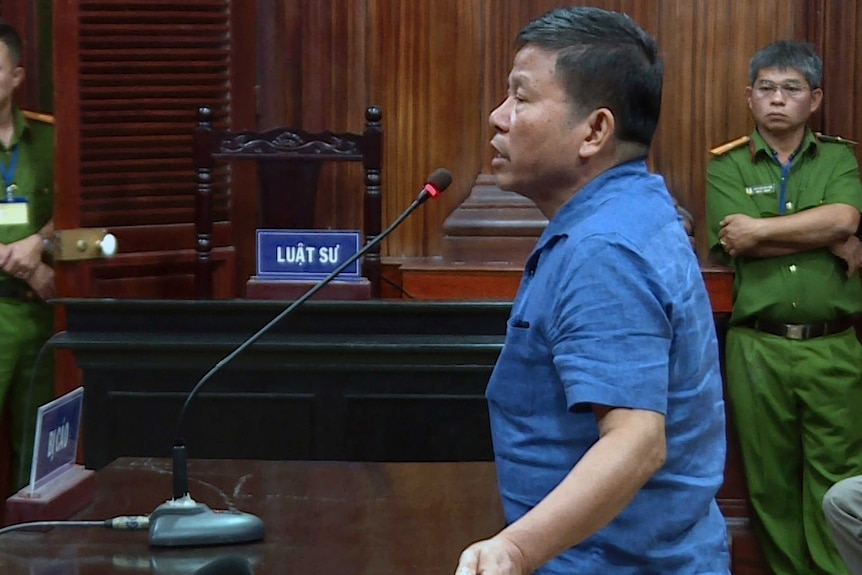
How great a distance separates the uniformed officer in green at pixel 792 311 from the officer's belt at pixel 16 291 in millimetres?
1983

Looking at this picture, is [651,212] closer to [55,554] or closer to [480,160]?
[55,554]

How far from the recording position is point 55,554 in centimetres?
144

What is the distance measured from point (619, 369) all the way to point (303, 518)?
2.08 ft

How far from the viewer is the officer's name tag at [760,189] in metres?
3.53

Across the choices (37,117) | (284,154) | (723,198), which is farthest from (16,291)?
(723,198)

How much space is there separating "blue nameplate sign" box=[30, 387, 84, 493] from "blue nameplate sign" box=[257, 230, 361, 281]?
128 centimetres

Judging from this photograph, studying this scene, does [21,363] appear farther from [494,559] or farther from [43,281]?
[494,559]

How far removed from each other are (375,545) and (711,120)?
2572 millimetres

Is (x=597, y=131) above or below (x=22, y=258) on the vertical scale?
above

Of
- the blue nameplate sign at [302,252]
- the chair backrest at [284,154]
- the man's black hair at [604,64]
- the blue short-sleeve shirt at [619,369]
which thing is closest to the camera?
the blue short-sleeve shirt at [619,369]

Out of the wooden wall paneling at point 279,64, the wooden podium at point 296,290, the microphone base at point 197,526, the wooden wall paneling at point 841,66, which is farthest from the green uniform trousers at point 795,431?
the microphone base at point 197,526

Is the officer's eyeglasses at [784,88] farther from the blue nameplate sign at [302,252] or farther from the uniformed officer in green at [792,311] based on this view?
the blue nameplate sign at [302,252]

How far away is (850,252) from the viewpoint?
3.48m

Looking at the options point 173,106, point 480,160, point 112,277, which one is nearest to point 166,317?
point 112,277
